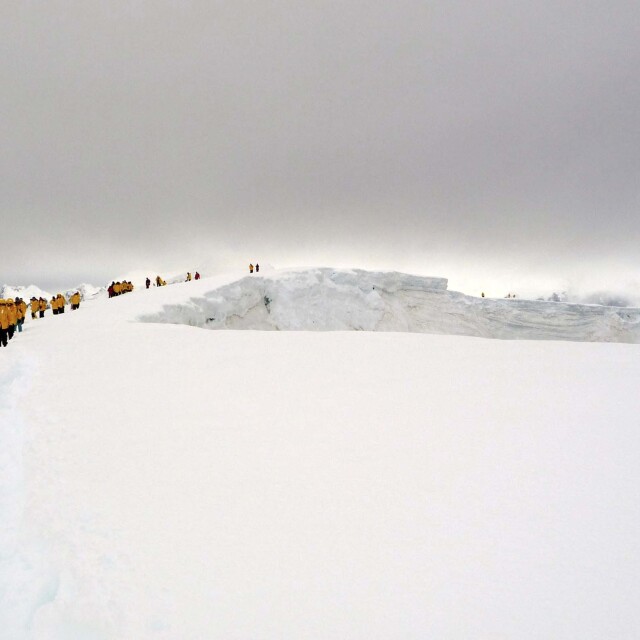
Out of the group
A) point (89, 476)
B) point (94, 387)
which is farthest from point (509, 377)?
point (94, 387)

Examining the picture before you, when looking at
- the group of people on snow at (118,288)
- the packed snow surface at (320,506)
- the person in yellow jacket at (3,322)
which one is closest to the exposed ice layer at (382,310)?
the group of people on snow at (118,288)

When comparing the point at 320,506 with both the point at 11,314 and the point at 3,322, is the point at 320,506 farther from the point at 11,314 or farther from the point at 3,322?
the point at 11,314

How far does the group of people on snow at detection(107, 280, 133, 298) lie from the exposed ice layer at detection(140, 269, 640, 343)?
23.9 ft

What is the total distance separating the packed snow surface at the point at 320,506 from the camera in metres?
2.49

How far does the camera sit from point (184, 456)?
14.4 feet

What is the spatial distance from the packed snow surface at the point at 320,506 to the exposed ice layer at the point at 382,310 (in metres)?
17.6

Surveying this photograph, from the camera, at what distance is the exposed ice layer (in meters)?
31.1

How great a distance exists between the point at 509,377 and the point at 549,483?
151 inches

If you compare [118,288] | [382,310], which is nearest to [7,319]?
[118,288]

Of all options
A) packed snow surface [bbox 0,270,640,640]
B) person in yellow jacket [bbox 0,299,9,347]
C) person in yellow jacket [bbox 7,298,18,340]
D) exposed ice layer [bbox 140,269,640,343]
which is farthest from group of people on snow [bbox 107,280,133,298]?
packed snow surface [bbox 0,270,640,640]

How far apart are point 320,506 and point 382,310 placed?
35.8 m

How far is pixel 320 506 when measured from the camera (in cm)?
349

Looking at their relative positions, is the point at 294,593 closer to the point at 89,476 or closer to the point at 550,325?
the point at 89,476

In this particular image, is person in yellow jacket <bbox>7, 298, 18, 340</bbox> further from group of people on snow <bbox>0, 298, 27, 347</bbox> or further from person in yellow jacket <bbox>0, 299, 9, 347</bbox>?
person in yellow jacket <bbox>0, 299, 9, 347</bbox>
